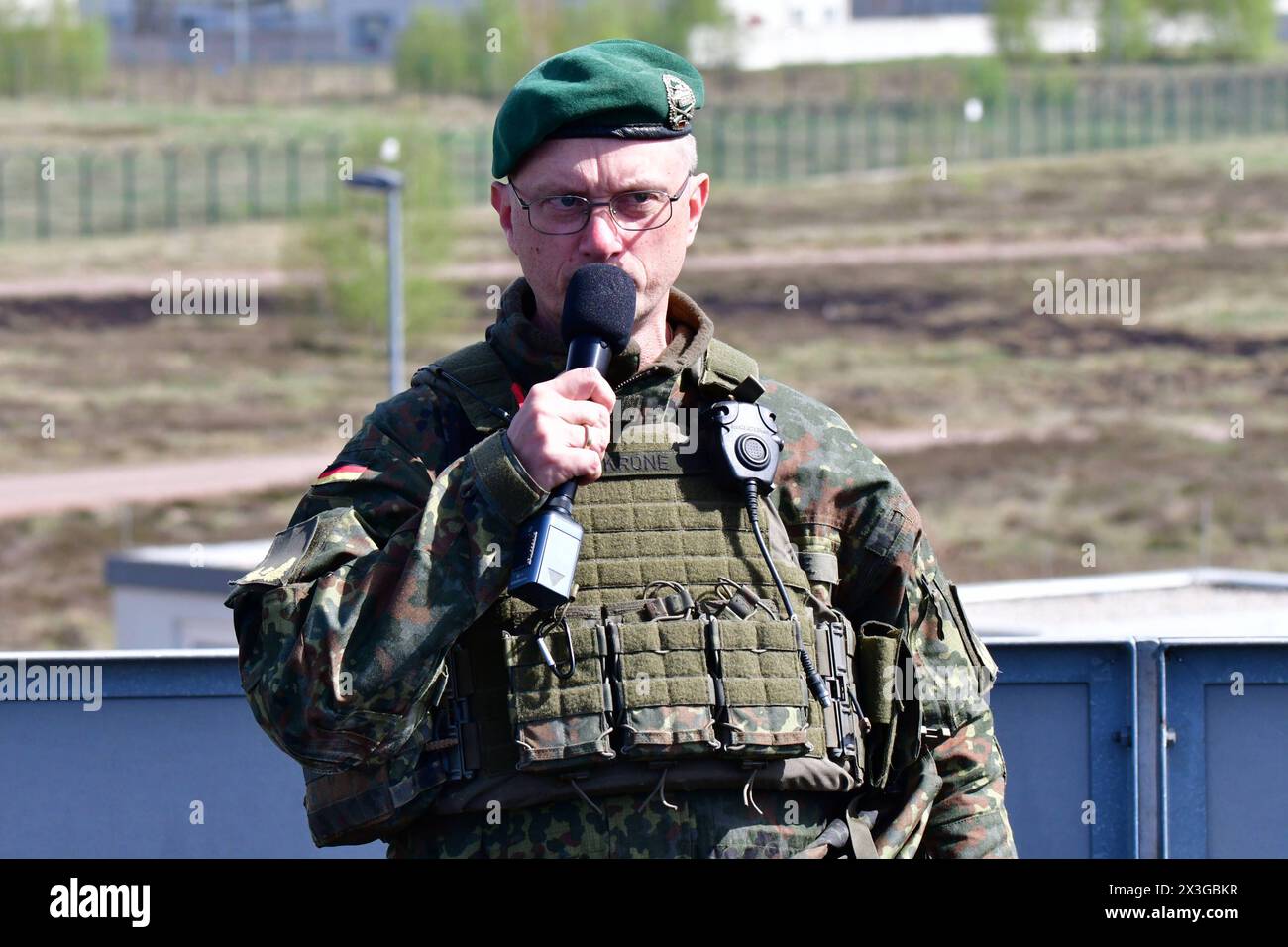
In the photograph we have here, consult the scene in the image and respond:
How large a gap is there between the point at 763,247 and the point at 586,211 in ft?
193

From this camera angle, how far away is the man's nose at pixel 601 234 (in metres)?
3.25

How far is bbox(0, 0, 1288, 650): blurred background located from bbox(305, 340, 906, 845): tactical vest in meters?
7.60

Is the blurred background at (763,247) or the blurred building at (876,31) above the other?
the blurred building at (876,31)

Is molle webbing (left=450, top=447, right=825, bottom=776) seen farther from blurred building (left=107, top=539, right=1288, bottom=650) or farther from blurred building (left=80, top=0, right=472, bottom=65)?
blurred building (left=80, top=0, right=472, bottom=65)

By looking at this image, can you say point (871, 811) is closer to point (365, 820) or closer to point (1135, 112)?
point (365, 820)

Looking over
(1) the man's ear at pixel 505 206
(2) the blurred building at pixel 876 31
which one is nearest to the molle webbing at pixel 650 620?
(1) the man's ear at pixel 505 206

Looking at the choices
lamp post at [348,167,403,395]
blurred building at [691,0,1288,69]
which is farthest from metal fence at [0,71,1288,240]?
lamp post at [348,167,403,395]

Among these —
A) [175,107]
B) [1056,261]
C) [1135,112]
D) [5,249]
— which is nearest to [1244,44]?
[1135,112]

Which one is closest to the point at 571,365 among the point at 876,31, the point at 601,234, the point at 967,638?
the point at 601,234

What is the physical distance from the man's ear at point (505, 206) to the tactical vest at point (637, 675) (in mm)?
219

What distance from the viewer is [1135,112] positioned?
252 ft

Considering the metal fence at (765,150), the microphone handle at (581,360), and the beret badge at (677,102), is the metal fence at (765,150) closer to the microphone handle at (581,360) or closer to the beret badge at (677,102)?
the beret badge at (677,102)

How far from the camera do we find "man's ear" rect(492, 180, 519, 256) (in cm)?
340

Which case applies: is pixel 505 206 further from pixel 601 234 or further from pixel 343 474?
pixel 343 474
